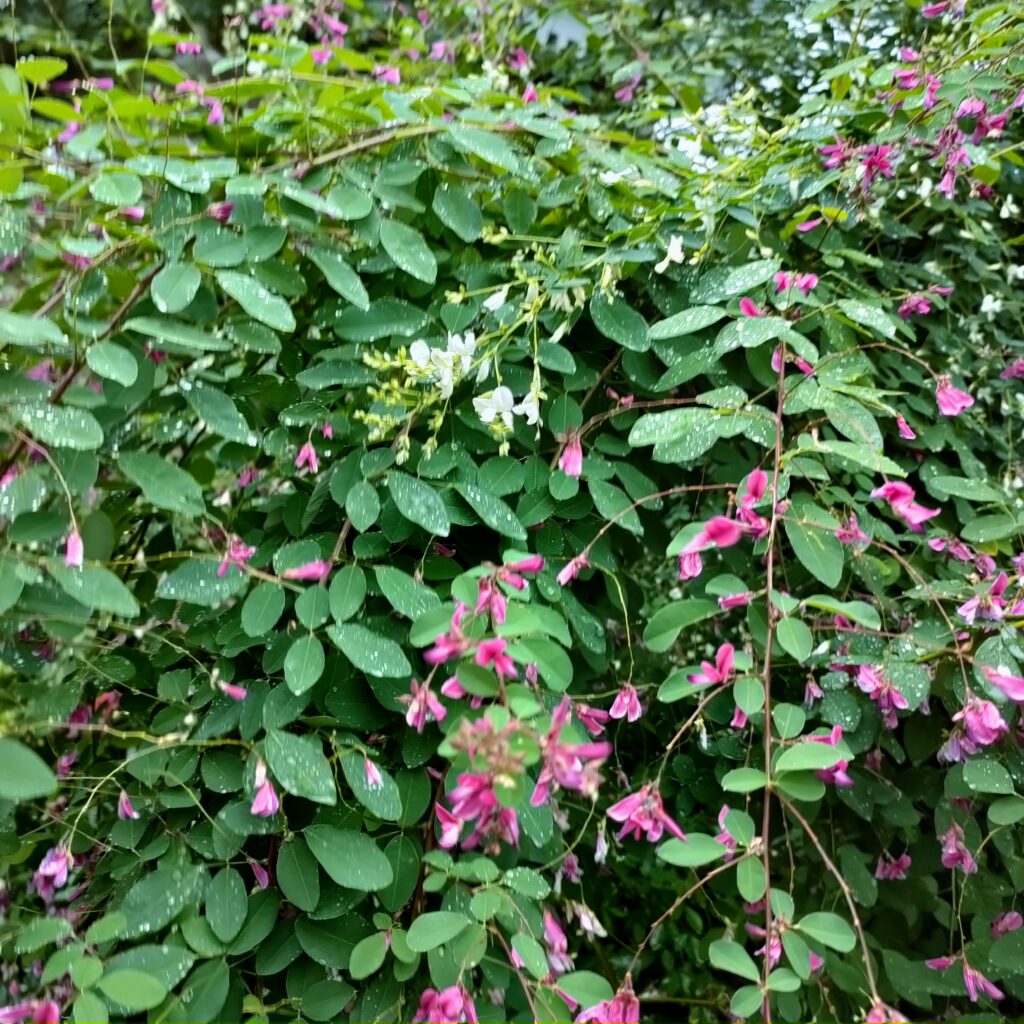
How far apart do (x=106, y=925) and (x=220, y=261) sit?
0.66 metres

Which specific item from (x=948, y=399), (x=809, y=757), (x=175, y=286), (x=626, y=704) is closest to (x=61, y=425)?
(x=175, y=286)

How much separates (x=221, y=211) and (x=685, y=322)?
0.53m

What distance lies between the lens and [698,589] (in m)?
1.07

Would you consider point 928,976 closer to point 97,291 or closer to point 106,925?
point 106,925

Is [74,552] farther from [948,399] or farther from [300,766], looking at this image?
[948,399]

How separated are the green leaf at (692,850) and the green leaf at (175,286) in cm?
68

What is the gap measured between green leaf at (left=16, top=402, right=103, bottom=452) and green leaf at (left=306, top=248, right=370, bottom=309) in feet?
0.93

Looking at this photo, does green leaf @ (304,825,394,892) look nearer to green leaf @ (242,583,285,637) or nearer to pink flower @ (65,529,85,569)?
green leaf @ (242,583,285,637)

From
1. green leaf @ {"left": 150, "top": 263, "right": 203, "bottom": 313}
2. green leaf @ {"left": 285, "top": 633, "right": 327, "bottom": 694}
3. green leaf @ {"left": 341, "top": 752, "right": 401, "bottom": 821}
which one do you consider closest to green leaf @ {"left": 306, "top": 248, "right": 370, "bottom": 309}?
green leaf @ {"left": 150, "top": 263, "right": 203, "bottom": 313}

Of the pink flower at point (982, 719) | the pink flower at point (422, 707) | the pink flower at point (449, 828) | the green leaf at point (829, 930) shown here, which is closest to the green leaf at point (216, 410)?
the pink flower at point (422, 707)

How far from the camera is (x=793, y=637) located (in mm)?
704

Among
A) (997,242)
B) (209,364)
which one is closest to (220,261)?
(209,364)

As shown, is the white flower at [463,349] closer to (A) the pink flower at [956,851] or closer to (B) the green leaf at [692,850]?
(B) the green leaf at [692,850]

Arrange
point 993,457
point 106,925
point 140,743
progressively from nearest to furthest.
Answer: point 106,925 < point 140,743 < point 993,457
